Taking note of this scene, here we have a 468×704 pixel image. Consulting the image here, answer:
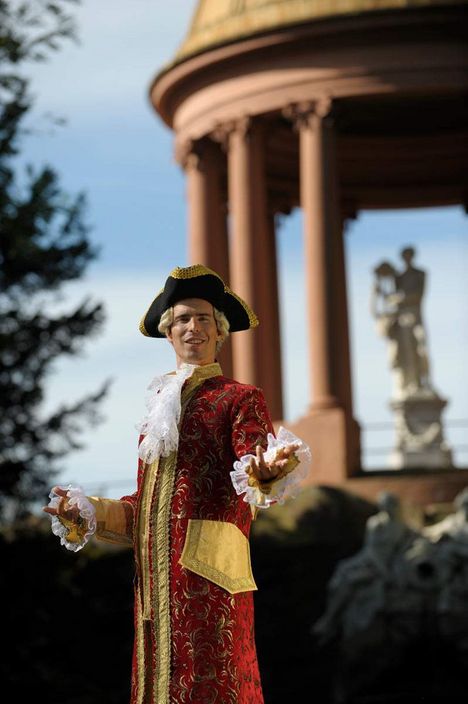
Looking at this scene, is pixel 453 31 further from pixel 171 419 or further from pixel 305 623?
pixel 171 419

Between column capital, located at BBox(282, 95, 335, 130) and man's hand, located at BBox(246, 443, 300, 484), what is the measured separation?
20933 mm

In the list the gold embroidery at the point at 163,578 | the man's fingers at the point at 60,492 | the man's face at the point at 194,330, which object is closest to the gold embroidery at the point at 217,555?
the gold embroidery at the point at 163,578

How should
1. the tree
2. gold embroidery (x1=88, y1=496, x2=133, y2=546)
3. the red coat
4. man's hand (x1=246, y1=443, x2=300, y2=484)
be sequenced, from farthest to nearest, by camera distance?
the tree
gold embroidery (x1=88, y1=496, x2=133, y2=546)
the red coat
man's hand (x1=246, y1=443, x2=300, y2=484)

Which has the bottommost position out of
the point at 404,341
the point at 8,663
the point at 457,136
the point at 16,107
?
the point at 8,663

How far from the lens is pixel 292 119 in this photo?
91.3 feet

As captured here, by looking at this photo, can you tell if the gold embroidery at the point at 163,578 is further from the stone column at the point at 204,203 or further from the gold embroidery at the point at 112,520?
the stone column at the point at 204,203

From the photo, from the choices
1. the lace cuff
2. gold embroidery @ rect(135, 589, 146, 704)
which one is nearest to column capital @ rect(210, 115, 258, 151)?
the lace cuff

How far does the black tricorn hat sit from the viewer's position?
24.6 feet

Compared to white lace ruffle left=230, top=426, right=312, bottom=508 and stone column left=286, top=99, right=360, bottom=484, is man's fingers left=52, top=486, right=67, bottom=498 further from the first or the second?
stone column left=286, top=99, right=360, bottom=484

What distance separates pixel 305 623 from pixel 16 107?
7.38m

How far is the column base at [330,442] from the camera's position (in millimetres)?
25766

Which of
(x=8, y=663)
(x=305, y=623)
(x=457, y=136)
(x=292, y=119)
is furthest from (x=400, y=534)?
(x=457, y=136)

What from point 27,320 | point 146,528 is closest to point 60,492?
point 146,528

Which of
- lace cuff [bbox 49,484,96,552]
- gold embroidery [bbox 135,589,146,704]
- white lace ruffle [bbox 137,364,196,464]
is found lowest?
gold embroidery [bbox 135,589,146,704]
